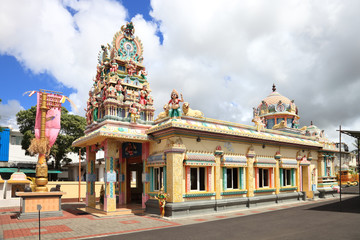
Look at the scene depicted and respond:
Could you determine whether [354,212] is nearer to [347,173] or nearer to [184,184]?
[184,184]

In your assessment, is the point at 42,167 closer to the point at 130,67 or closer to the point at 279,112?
the point at 130,67

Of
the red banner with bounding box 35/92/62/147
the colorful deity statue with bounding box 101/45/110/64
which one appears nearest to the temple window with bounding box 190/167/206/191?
the red banner with bounding box 35/92/62/147

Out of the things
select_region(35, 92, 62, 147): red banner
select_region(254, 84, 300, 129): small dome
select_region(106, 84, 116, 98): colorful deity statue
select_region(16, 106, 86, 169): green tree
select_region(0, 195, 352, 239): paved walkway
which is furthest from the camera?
select_region(16, 106, 86, 169): green tree

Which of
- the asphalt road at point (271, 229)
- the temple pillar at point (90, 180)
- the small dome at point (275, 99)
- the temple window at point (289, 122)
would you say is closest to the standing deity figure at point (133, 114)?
the temple pillar at point (90, 180)

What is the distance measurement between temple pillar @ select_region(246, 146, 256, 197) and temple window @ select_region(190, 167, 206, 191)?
3614 millimetres

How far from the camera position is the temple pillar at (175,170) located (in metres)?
15.7

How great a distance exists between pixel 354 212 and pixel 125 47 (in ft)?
60.9

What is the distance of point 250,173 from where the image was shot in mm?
19359

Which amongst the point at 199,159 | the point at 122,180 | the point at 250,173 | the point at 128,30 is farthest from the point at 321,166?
the point at 128,30

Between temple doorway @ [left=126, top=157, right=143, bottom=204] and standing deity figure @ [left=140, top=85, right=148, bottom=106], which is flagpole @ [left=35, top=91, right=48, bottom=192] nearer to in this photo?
temple doorway @ [left=126, top=157, right=143, bottom=204]

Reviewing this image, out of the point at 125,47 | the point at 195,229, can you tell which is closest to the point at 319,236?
the point at 195,229

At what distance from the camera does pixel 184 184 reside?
16328 mm

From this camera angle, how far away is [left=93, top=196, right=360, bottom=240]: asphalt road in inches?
436

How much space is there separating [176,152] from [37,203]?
844cm
